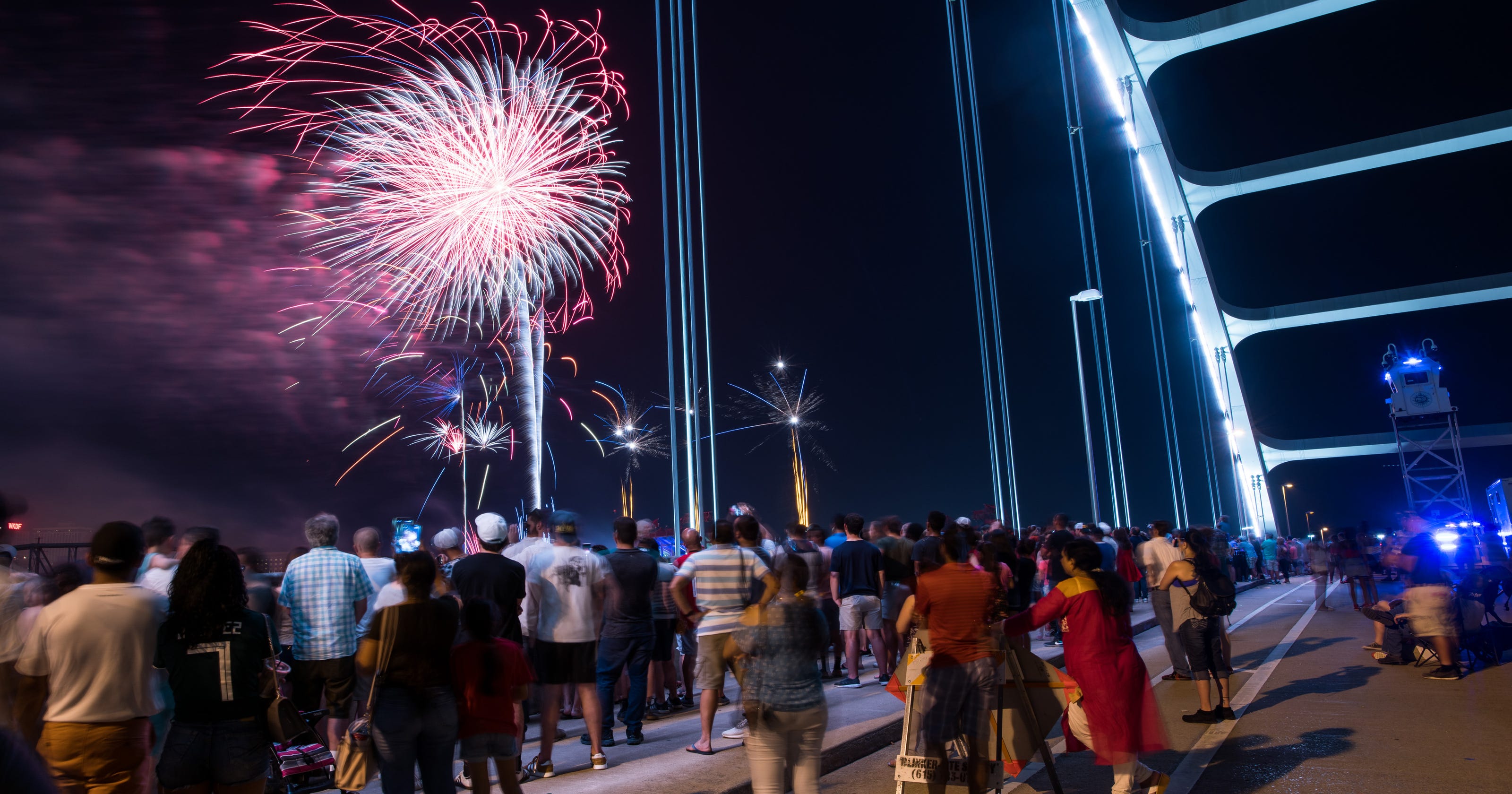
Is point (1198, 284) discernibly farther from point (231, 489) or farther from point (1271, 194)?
point (231, 489)

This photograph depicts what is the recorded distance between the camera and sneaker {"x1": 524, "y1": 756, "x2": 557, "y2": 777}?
5.56 meters

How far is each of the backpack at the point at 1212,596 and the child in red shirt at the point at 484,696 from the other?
537 cm

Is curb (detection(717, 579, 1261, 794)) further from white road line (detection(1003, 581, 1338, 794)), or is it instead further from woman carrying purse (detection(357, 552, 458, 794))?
woman carrying purse (detection(357, 552, 458, 794))

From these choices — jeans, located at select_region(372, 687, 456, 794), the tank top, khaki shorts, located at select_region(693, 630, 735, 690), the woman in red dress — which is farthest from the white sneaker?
the tank top

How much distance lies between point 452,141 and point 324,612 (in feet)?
42.7

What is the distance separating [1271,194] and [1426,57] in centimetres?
725

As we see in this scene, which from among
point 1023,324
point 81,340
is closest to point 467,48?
point 81,340

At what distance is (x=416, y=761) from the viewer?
3980 millimetres

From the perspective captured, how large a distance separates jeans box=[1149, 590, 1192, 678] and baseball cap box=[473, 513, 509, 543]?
19.6ft

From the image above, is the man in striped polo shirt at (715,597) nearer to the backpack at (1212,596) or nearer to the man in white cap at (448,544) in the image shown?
the man in white cap at (448,544)

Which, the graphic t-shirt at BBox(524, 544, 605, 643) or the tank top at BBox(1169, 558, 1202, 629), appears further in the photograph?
the tank top at BBox(1169, 558, 1202, 629)

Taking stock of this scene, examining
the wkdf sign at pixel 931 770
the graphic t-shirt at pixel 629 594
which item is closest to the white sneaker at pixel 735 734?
the graphic t-shirt at pixel 629 594

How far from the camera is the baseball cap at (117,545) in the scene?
3.37 meters

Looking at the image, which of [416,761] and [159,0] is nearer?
[416,761]
